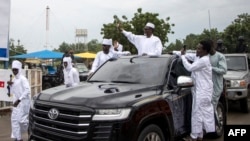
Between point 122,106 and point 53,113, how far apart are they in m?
0.92

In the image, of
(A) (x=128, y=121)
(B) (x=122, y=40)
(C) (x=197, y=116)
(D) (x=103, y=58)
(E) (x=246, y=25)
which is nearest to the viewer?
(A) (x=128, y=121)

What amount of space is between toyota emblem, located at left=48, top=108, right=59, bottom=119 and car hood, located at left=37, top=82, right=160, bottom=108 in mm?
135

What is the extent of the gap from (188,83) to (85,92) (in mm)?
1643

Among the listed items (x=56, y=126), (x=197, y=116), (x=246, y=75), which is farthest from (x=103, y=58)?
(x=246, y=75)

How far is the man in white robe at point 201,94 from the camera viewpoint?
20.4 feet

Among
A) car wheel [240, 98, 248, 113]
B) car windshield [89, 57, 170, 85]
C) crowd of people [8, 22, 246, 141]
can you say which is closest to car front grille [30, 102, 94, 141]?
crowd of people [8, 22, 246, 141]

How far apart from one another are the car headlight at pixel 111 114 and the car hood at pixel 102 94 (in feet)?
0.22

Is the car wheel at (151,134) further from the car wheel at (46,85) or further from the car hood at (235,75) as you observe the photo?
the car wheel at (46,85)

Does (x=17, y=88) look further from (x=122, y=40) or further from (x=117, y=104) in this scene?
(x=122, y=40)

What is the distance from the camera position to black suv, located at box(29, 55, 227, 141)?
4344mm

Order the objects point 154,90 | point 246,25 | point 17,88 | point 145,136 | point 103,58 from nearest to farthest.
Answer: point 145,136 → point 154,90 → point 17,88 → point 103,58 → point 246,25

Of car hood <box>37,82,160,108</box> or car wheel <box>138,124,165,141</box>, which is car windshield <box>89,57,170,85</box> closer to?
car hood <box>37,82,160,108</box>

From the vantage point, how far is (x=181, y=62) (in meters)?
6.56

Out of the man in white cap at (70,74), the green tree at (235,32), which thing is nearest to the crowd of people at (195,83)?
the man in white cap at (70,74)
